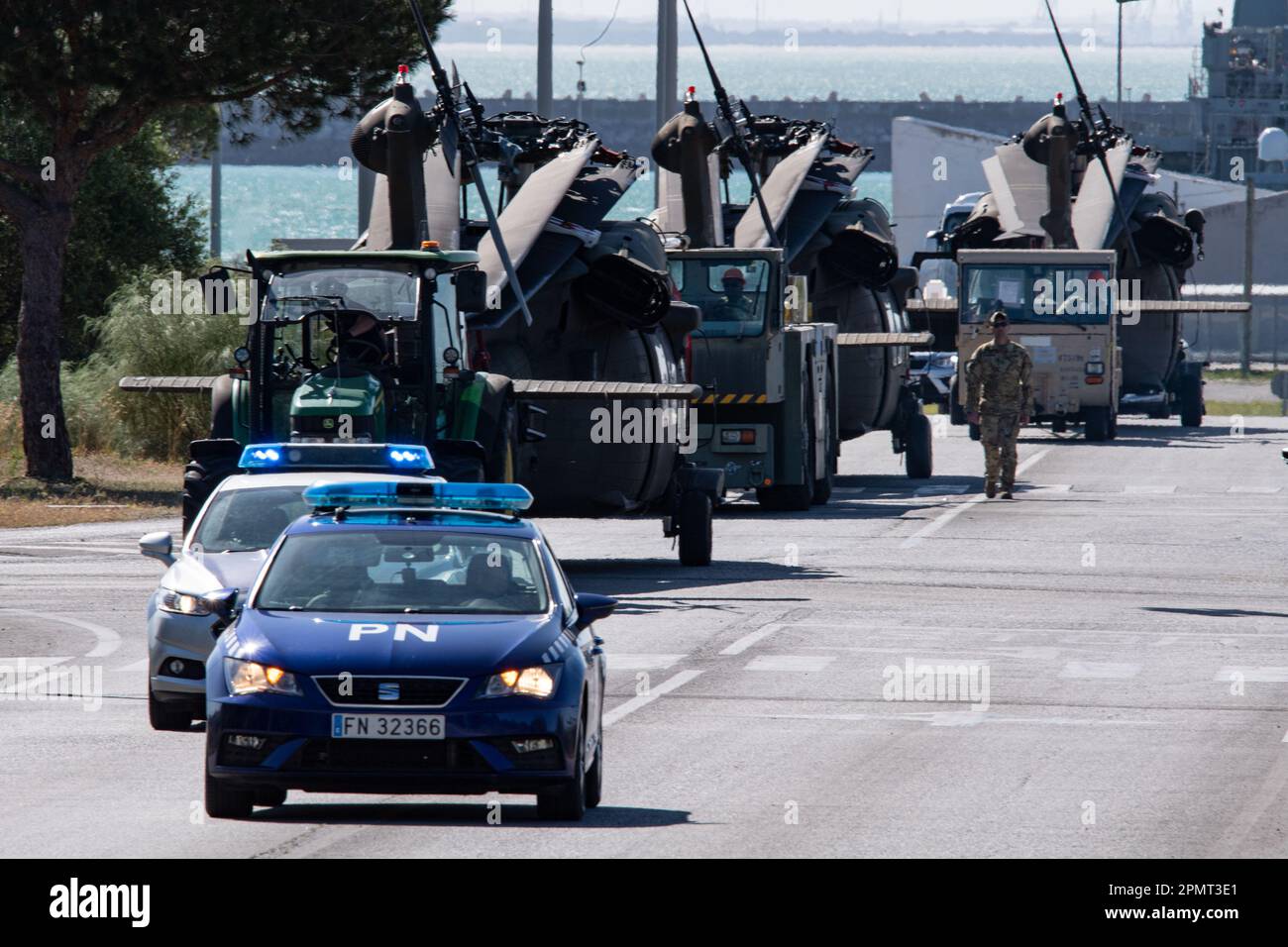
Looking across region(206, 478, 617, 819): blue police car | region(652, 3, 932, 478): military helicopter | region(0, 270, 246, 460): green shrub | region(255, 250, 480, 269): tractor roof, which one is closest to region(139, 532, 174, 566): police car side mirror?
region(206, 478, 617, 819): blue police car

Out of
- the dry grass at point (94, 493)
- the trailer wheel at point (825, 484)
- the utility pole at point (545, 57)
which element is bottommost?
the dry grass at point (94, 493)

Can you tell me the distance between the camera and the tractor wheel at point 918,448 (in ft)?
110

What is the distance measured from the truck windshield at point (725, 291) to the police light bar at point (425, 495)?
1531 cm

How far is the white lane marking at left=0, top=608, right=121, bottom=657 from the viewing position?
17123mm

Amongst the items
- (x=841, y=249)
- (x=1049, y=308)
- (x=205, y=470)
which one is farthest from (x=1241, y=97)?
(x=205, y=470)

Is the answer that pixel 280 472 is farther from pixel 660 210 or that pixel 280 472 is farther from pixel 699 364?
pixel 660 210

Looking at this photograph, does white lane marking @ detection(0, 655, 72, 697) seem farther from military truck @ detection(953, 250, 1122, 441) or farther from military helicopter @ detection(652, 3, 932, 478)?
military truck @ detection(953, 250, 1122, 441)

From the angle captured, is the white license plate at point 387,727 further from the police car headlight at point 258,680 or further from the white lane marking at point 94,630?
the white lane marking at point 94,630

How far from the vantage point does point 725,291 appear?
2761 centimetres

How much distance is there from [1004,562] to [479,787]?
13.5 m

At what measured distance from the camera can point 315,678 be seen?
10.2m

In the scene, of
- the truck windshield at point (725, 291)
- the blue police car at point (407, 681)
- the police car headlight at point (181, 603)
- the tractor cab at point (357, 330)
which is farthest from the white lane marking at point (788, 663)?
the truck windshield at point (725, 291)

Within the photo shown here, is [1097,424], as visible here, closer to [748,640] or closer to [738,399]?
[738,399]

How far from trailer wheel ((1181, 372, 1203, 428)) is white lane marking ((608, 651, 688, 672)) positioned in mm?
29170
